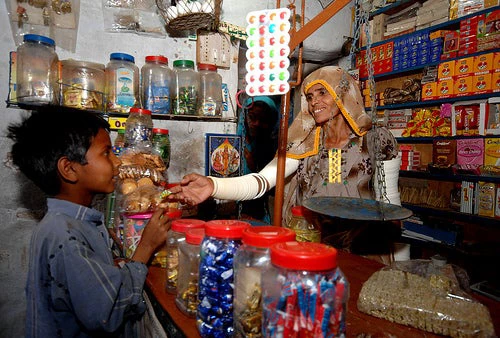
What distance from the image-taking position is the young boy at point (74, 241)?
35.0 inches

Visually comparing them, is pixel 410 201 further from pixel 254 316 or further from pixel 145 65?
pixel 254 316

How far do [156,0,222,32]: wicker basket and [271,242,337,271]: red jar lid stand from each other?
1980 mm

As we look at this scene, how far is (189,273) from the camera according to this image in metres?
0.90

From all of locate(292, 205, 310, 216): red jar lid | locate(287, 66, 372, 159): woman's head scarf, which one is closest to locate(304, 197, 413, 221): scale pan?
locate(292, 205, 310, 216): red jar lid

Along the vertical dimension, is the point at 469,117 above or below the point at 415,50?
below

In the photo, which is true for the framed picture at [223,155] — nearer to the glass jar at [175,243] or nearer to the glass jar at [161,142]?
the glass jar at [161,142]

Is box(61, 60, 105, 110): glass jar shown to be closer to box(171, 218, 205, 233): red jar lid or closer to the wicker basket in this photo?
Answer: the wicker basket

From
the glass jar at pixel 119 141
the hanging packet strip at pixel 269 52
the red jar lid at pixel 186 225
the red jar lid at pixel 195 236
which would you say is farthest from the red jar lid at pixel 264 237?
the glass jar at pixel 119 141

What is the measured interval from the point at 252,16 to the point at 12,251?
2254 mm

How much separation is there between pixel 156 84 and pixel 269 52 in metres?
1.49

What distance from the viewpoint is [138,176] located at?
1800 millimetres

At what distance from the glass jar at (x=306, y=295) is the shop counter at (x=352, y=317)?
0.28 m

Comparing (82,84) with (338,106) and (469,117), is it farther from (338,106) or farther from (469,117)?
(469,117)

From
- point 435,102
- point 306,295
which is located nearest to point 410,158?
point 435,102
